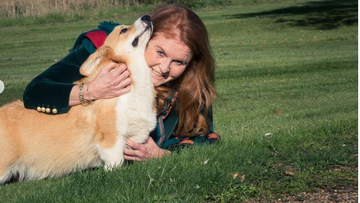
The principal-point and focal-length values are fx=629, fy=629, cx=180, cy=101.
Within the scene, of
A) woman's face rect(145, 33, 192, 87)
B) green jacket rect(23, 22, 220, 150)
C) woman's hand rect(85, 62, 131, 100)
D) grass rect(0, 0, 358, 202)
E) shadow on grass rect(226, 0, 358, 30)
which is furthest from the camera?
shadow on grass rect(226, 0, 358, 30)

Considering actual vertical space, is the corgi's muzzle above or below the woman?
above

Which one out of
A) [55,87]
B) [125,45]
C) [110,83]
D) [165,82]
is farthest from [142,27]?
[55,87]

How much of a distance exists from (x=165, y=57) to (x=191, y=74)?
54 centimetres

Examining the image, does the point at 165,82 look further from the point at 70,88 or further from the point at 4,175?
the point at 4,175

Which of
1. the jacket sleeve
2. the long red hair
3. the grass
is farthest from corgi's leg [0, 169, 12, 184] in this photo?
the long red hair

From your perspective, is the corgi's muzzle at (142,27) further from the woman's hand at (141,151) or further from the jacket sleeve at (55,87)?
the woman's hand at (141,151)

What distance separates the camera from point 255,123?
790cm

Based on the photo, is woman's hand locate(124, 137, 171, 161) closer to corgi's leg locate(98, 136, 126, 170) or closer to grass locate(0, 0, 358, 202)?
corgi's leg locate(98, 136, 126, 170)

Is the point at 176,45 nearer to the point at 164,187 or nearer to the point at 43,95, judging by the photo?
the point at 43,95

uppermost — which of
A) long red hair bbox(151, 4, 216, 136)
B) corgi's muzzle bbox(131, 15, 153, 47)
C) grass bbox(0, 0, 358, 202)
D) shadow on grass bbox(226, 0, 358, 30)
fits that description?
corgi's muzzle bbox(131, 15, 153, 47)

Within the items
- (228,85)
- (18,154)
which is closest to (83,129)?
(18,154)

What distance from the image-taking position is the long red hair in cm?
520

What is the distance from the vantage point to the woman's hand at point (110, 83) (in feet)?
15.3

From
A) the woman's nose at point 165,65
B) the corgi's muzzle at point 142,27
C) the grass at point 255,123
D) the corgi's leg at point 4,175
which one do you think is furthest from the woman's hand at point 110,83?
the corgi's leg at point 4,175
